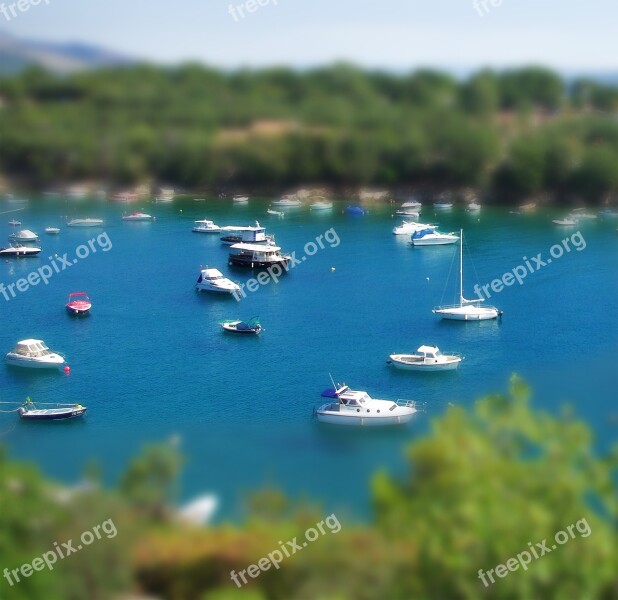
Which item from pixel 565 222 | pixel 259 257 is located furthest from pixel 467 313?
pixel 565 222

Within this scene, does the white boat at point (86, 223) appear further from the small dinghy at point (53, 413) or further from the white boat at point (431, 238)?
the white boat at point (431, 238)

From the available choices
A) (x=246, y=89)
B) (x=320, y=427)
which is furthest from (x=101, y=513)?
(x=320, y=427)

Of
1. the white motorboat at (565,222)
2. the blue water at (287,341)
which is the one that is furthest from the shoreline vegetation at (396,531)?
the white motorboat at (565,222)

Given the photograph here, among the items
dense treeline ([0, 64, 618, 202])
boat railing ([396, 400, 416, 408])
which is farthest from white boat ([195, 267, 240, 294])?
dense treeline ([0, 64, 618, 202])

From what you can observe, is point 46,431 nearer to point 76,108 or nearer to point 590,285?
point 76,108

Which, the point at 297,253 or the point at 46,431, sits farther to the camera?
the point at 297,253

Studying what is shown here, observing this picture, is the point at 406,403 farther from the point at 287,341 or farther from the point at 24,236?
the point at 24,236
